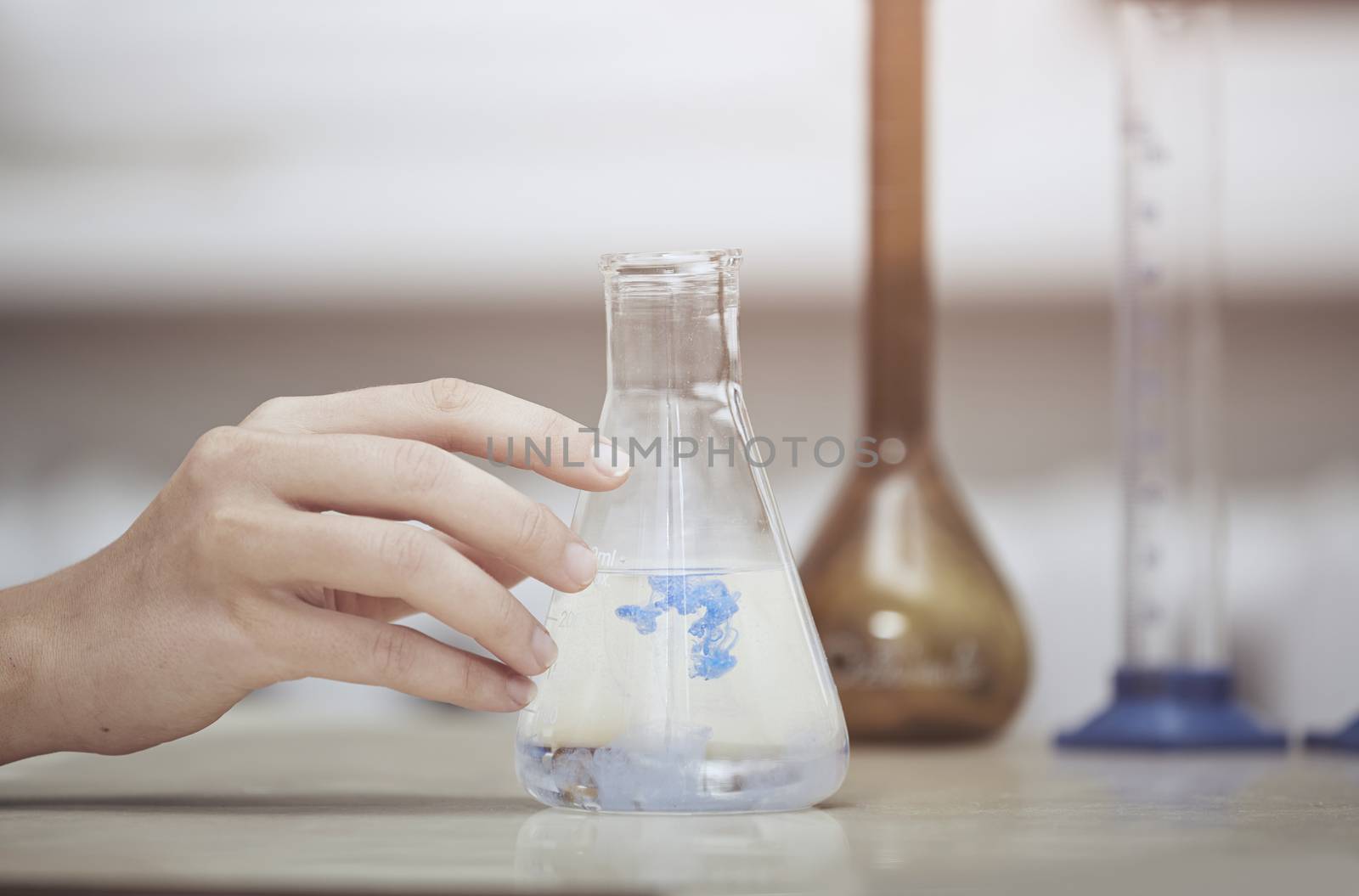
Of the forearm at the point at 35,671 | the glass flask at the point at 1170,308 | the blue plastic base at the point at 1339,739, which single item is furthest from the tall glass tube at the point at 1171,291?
the forearm at the point at 35,671

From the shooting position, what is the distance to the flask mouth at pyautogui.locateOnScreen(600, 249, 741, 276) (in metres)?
0.63

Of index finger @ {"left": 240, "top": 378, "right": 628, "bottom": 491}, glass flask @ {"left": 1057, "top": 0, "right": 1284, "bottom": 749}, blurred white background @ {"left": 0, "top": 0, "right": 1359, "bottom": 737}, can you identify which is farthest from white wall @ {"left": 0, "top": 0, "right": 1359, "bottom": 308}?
index finger @ {"left": 240, "top": 378, "right": 628, "bottom": 491}

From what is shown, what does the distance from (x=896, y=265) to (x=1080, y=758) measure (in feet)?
1.23

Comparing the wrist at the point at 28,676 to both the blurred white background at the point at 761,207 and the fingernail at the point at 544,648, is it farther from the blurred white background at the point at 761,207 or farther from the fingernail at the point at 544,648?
the blurred white background at the point at 761,207

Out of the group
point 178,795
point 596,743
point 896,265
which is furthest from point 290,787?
point 896,265

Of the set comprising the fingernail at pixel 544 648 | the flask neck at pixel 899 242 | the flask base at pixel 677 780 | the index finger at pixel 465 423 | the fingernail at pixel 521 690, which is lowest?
the flask base at pixel 677 780

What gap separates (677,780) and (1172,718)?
541 mm

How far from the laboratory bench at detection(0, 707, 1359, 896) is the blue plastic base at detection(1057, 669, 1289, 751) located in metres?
0.06

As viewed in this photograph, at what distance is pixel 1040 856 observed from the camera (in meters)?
0.52

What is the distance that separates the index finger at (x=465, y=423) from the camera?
61cm

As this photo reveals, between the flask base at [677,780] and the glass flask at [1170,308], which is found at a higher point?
the glass flask at [1170,308]

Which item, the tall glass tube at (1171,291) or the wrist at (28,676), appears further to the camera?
the tall glass tube at (1171,291)

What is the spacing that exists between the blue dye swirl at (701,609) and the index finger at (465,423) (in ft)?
0.18

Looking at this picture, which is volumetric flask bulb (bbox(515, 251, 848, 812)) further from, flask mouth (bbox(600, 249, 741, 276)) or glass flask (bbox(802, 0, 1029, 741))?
glass flask (bbox(802, 0, 1029, 741))
